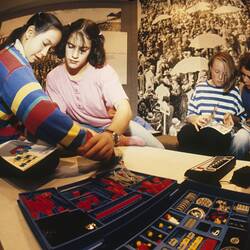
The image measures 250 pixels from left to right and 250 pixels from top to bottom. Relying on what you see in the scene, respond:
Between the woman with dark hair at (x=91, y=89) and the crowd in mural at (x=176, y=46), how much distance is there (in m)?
0.10

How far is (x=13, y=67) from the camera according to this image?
106 cm

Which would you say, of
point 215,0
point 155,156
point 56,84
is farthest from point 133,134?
point 215,0

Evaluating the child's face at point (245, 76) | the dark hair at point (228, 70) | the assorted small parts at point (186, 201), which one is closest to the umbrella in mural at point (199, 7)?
the dark hair at point (228, 70)

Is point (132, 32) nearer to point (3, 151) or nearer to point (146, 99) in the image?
point (146, 99)

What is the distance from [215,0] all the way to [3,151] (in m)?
1.04

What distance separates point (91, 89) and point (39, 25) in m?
0.42

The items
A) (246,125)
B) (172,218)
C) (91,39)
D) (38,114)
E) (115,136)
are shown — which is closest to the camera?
(172,218)

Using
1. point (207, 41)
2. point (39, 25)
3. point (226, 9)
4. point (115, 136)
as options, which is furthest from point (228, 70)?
point (39, 25)

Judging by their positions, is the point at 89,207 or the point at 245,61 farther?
the point at 245,61

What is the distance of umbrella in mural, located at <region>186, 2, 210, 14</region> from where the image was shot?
113 cm

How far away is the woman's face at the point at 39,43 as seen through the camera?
123 cm

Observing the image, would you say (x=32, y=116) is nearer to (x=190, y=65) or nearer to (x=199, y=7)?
(x=190, y=65)

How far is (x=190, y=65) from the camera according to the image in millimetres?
1140

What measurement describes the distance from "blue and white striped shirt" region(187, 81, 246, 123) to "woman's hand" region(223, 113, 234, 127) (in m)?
0.01
